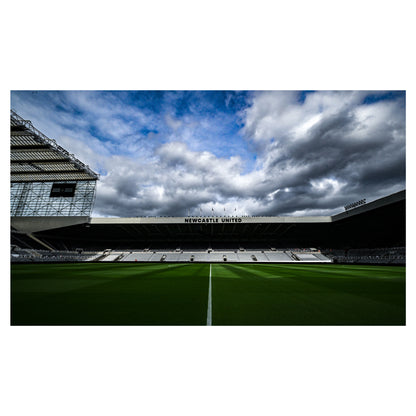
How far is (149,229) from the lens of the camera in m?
39.5

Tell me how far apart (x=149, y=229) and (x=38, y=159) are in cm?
2160

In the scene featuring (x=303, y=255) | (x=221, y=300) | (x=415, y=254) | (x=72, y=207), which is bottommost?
(x=303, y=255)

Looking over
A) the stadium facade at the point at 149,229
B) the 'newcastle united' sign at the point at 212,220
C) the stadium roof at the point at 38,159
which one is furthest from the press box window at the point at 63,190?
the 'newcastle united' sign at the point at 212,220

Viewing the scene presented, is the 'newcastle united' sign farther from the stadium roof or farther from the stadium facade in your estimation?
the stadium roof

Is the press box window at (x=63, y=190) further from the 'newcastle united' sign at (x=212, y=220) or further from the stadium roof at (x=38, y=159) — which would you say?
the 'newcastle united' sign at (x=212, y=220)

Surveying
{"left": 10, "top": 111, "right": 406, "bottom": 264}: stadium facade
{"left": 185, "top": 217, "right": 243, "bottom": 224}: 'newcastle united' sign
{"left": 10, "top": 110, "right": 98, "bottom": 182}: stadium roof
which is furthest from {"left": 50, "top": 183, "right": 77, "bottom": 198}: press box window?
{"left": 185, "top": 217, "right": 243, "bottom": 224}: 'newcastle united' sign

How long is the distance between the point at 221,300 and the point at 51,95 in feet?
24.3

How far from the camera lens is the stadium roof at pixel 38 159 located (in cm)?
1980

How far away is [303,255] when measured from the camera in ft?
125

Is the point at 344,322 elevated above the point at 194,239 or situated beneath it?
elevated above

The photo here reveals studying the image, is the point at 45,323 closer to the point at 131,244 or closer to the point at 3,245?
the point at 3,245

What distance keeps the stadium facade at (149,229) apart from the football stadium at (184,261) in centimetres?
20

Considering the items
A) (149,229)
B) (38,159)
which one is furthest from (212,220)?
(38,159)
